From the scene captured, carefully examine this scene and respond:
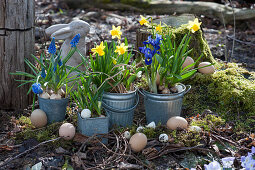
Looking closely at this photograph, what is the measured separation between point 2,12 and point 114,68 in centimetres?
127

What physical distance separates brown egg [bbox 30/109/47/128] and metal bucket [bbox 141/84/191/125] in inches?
39.5

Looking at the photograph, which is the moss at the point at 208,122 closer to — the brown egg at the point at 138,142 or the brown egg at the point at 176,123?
the brown egg at the point at 176,123

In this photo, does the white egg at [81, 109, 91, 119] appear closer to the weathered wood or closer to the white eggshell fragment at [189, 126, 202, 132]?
the white eggshell fragment at [189, 126, 202, 132]

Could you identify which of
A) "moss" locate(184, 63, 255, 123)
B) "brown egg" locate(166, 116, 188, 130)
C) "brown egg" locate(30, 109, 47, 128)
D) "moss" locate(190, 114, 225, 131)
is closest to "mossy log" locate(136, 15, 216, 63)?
"moss" locate(184, 63, 255, 123)

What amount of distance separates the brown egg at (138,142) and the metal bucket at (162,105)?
1.56ft

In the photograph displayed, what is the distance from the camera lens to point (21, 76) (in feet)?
11.4

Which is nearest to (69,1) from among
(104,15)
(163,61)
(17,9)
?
(104,15)

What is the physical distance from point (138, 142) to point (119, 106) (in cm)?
47

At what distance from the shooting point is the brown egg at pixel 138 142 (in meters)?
2.73

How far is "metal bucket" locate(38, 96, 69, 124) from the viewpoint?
3096 millimetres

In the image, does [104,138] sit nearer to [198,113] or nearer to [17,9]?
[198,113]

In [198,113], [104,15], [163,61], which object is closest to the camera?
[163,61]

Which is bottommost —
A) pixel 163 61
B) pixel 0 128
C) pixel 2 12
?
pixel 0 128

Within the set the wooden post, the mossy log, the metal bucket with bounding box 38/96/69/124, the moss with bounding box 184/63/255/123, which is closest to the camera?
the metal bucket with bounding box 38/96/69/124
